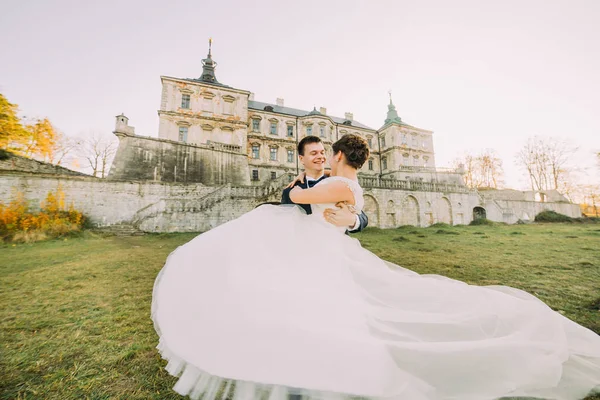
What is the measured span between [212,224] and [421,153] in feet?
126

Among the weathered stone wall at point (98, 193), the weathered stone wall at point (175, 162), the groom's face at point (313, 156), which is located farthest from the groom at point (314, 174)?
the weathered stone wall at point (175, 162)

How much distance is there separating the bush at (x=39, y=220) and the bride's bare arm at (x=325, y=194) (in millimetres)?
15489

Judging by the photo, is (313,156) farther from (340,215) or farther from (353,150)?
(340,215)

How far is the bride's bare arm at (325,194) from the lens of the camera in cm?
202

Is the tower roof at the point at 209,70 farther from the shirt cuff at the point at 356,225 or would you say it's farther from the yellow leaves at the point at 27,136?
the shirt cuff at the point at 356,225

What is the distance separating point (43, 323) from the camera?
2.95 metres

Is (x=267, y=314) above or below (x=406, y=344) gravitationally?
above

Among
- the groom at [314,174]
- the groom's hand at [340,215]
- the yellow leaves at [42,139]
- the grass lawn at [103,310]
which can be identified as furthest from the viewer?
the yellow leaves at [42,139]

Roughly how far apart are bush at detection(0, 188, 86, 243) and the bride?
1505cm

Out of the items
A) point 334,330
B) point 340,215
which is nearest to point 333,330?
point 334,330

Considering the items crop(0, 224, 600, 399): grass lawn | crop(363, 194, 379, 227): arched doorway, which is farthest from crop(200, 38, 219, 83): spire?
crop(0, 224, 600, 399): grass lawn

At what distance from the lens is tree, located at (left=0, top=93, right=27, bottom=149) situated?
18.2 meters

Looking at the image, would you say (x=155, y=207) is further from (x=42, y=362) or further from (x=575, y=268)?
(x=575, y=268)

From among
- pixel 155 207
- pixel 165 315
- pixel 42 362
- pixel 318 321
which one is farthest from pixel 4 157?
pixel 318 321
